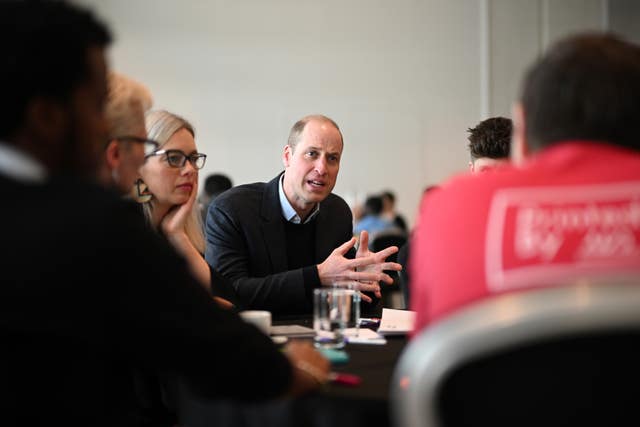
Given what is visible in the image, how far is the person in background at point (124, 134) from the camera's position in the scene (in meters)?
1.79

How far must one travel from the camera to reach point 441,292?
118 centimetres

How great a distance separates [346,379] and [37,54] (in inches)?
32.9

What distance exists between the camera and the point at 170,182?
8.56 ft

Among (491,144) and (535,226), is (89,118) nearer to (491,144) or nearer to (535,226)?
(535,226)

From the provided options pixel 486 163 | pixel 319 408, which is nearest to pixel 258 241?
pixel 486 163

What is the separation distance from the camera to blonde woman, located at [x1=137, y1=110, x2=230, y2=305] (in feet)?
8.52

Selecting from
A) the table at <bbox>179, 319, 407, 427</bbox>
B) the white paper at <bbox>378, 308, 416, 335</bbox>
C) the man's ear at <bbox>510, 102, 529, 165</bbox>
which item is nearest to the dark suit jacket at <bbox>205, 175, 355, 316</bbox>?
the white paper at <bbox>378, 308, 416, 335</bbox>

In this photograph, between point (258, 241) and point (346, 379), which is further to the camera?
point (258, 241)

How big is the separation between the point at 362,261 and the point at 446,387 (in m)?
1.66

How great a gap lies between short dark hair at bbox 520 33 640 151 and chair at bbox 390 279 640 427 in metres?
0.41

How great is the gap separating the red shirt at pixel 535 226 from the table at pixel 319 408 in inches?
9.3

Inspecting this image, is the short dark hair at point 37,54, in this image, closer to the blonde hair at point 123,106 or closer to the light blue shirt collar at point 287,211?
the blonde hair at point 123,106

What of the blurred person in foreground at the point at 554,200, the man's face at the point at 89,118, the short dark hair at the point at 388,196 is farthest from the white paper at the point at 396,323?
the short dark hair at the point at 388,196

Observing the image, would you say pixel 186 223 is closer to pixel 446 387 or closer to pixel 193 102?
pixel 446 387
